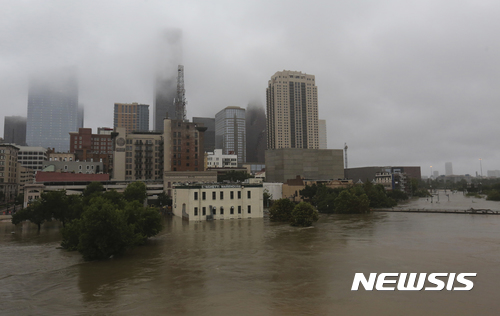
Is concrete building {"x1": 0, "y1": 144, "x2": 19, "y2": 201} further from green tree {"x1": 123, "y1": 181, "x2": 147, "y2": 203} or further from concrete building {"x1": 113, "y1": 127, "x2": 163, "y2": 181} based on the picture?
green tree {"x1": 123, "y1": 181, "x2": 147, "y2": 203}

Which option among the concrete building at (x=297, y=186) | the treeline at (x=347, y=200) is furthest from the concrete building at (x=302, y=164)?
the treeline at (x=347, y=200)

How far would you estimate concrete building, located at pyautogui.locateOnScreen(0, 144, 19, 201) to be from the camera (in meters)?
129

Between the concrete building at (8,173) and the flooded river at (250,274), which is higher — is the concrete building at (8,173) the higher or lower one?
the higher one

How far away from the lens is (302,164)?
569 ft

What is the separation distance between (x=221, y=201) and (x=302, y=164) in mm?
108455

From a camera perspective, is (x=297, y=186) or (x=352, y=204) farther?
(x=297, y=186)

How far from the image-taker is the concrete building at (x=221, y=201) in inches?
2736

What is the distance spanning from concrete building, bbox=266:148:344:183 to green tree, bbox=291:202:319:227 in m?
105

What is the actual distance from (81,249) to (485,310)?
3710cm

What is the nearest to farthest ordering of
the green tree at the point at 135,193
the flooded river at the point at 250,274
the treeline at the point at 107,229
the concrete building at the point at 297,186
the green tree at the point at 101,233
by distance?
the flooded river at the point at 250,274, the green tree at the point at 101,233, the treeline at the point at 107,229, the green tree at the point at 135,193, the concrete building at the point at 297,186

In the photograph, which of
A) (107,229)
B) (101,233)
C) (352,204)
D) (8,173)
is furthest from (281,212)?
(8,173)

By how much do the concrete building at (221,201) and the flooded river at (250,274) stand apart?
57.4ft

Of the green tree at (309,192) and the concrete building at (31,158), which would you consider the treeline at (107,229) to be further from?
the concrete building at (31,158)

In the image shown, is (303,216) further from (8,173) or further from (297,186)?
(8,173)
